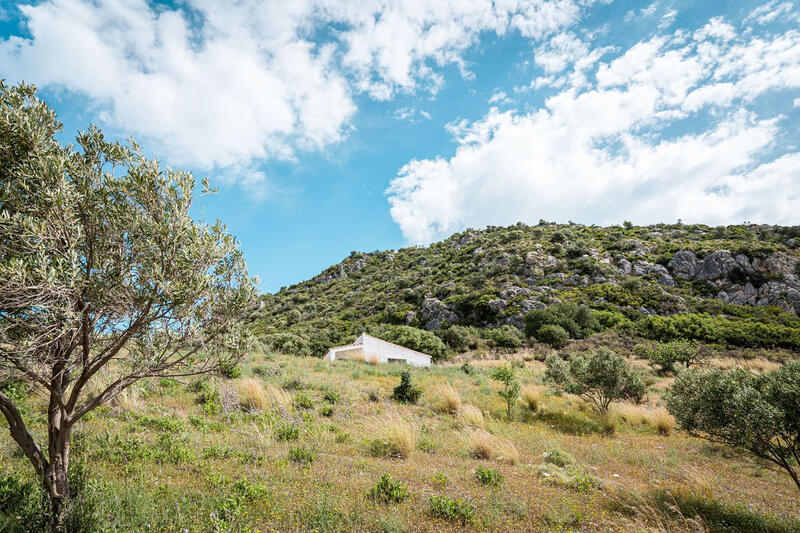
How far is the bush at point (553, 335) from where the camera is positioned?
40062mm

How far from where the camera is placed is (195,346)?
4.79 metres

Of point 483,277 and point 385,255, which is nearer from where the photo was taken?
point 483,277

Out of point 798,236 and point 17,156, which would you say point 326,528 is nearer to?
point 17,156

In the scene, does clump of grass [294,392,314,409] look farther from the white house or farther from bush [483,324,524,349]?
bush [483,324,524,349]

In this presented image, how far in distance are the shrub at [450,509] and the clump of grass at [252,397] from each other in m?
7.42

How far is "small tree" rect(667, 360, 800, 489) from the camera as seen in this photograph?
21.9 ft

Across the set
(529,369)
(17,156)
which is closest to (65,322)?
(17,156)

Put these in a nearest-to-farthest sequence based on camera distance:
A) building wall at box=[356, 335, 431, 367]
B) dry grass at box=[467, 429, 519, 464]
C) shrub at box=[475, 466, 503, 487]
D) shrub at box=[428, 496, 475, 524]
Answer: shrub at box=[428, 496, 475, 524] → shrub at box=[475, 466, 503, 487] → dry grass at box=[467, 429, 519, 464] → building wall at box=[356, 335, 431, 367]

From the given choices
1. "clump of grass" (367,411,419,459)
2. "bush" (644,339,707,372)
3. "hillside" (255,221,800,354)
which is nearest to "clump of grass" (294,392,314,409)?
"clump of grass" (367,411,419,459)

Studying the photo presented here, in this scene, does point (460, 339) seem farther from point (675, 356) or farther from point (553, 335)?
point (675, 356)

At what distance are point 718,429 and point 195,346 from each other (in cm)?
1143

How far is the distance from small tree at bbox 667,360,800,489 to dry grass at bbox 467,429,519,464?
4522 mm

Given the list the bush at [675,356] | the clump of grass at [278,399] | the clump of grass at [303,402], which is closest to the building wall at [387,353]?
the clump of grass at [303,402]

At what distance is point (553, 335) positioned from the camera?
40812 mm
